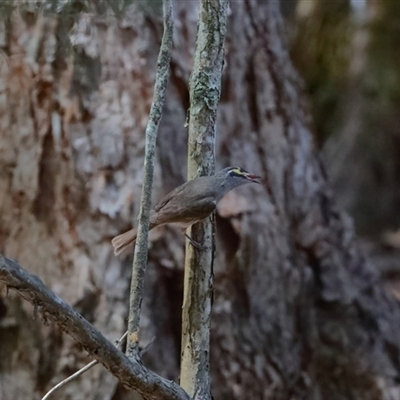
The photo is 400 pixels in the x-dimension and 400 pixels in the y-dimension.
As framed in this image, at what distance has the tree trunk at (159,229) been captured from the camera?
261 centimetres

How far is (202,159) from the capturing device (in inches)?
64.6

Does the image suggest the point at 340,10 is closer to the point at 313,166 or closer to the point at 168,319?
the point at 313,166

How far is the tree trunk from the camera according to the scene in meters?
2.61

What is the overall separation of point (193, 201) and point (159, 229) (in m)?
0.94

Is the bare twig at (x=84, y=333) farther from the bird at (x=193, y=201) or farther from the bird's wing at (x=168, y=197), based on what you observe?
the bird's wing at (x=168, y=197)

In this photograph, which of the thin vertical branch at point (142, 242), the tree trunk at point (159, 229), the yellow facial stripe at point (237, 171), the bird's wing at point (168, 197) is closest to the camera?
the thin vertical branch at point (142, 242)

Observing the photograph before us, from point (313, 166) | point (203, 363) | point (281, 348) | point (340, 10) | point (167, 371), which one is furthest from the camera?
point (340, 10)

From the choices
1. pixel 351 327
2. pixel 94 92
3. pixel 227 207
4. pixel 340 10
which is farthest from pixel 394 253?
pixel 94 92

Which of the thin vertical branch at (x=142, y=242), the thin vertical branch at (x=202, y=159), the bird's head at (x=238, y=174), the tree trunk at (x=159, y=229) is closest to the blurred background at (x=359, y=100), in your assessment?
the tree trunk at (x=159, y=229)

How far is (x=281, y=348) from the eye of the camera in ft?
9.31

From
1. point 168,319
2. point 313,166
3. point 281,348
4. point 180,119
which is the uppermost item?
point 180,119

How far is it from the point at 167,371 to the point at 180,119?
97 centimetres

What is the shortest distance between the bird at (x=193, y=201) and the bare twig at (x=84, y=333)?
1.26ft

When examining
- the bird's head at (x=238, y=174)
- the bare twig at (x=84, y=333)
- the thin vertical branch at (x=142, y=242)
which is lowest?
the bare twig at (x=84, y=333)
